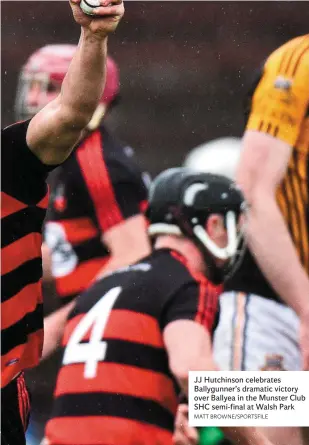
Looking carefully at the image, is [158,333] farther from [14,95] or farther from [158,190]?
[14,95]

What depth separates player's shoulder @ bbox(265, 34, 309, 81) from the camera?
6.53ft

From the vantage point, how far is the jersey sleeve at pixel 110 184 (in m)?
2.31

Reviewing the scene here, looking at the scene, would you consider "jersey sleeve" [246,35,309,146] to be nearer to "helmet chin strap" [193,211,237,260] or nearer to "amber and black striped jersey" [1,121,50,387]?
"helmet chin strap" [193,211,237,260]

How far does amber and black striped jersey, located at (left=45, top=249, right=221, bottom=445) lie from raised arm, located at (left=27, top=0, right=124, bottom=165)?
444mm

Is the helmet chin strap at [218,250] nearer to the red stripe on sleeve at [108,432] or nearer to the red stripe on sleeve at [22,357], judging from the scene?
the red stripe on sleeve at [108,432]

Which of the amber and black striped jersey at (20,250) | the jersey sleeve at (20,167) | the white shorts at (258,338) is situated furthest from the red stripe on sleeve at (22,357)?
the white shorts at (258,338)

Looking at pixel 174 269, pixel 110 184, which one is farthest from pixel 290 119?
pixel 110 184

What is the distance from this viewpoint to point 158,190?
6.67 feet

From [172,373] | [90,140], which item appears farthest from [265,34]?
[172,373]

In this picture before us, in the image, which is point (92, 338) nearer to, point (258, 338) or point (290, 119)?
point (258, 338)

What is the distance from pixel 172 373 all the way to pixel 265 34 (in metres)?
0.68

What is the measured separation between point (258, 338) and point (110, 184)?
19.5 inches
